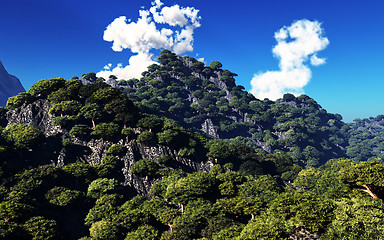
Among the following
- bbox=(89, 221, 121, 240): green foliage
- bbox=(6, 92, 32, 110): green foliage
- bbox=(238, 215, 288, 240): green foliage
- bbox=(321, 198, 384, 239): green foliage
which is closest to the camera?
bbox=(321, 198, 384, 239): green foliage

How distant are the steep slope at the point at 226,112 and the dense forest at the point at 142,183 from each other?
175ft

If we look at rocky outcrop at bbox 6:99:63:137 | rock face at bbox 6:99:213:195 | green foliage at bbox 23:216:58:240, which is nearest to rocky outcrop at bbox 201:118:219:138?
rock face at bbox 6:99:213:195

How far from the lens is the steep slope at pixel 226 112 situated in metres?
145

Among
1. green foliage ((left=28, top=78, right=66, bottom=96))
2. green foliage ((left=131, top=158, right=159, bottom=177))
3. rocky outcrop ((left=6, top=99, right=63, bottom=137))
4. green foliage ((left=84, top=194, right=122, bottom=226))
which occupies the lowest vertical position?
green foliage ((left=84, top=194, right=122, bottom=226))

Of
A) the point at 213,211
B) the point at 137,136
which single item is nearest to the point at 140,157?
the point at 137,136

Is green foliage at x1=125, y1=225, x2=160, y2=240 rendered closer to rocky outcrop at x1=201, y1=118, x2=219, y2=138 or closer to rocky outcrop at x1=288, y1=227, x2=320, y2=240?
rocky outcrop at x1=288, y1=227, x2=320, y2=240

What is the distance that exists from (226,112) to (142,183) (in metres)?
113

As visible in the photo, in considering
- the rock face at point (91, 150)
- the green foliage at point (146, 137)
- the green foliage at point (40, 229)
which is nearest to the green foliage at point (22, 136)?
the rock face at point (91, 150)

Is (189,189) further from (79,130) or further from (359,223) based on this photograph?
(79,130)

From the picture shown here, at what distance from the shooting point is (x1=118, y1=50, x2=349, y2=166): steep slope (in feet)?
477

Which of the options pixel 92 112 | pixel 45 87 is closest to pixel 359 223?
pixel 92 112

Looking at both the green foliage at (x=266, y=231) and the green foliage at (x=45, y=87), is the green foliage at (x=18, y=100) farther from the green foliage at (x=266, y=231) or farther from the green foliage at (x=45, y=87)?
the green foliage at (x=266, y=231)

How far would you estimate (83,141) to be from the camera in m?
67.1

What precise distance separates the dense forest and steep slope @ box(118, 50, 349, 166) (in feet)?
175
